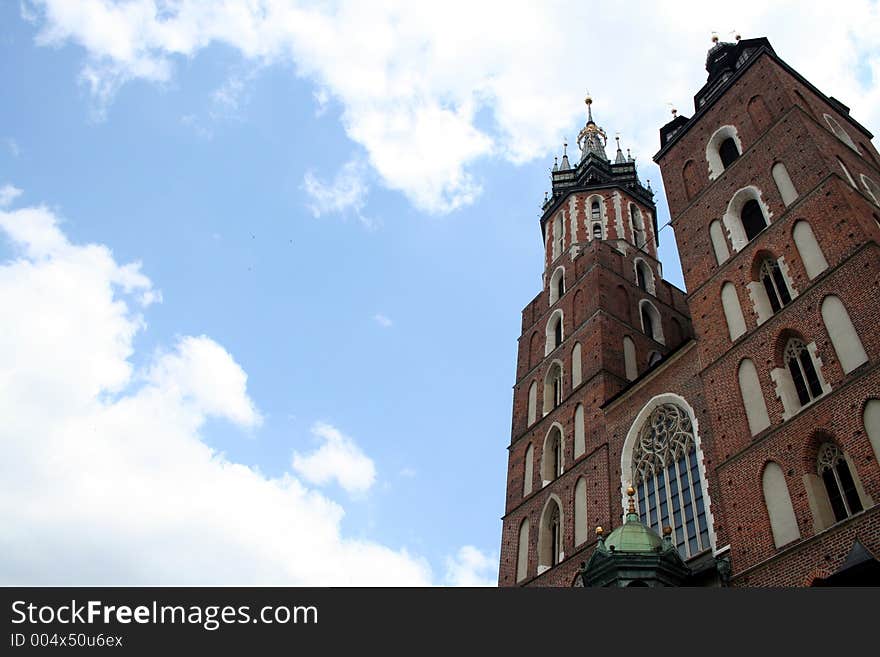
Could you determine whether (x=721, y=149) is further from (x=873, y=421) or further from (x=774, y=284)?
(x=873, y=421)

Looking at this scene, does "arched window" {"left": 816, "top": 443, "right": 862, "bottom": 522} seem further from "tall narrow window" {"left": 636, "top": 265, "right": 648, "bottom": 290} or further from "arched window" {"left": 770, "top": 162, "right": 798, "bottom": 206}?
"tall narrow window" {"left": 636, "top": 265, "right": 648, "bottom": 290}

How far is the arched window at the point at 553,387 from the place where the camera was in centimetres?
3158

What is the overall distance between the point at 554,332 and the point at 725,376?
1412 centimetres

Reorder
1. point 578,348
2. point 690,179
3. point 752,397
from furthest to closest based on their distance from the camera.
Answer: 1. point 578,348
2. point 690,179
3. point 752,397

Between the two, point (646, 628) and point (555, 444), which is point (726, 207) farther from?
point (646, 628)

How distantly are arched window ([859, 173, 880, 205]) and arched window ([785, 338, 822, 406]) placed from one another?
6.33 metres

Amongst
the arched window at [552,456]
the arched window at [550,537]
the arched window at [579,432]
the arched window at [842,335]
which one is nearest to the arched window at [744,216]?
the arched window at [842,335]

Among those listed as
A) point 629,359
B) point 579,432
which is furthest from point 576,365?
point 579,432

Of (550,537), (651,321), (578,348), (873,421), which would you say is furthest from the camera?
(651,321)

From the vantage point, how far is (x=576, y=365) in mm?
31359

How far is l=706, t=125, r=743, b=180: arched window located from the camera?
88.7 feet

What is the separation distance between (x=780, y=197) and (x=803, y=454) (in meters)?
8.78

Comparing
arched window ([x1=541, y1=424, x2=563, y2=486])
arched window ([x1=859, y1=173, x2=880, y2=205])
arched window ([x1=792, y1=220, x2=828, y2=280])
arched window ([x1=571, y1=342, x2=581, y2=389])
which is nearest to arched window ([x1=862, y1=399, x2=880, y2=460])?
arched window ([x1=792, y1=220, x2=828, y2=280])

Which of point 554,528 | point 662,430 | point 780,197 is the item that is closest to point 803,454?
point 662,430
